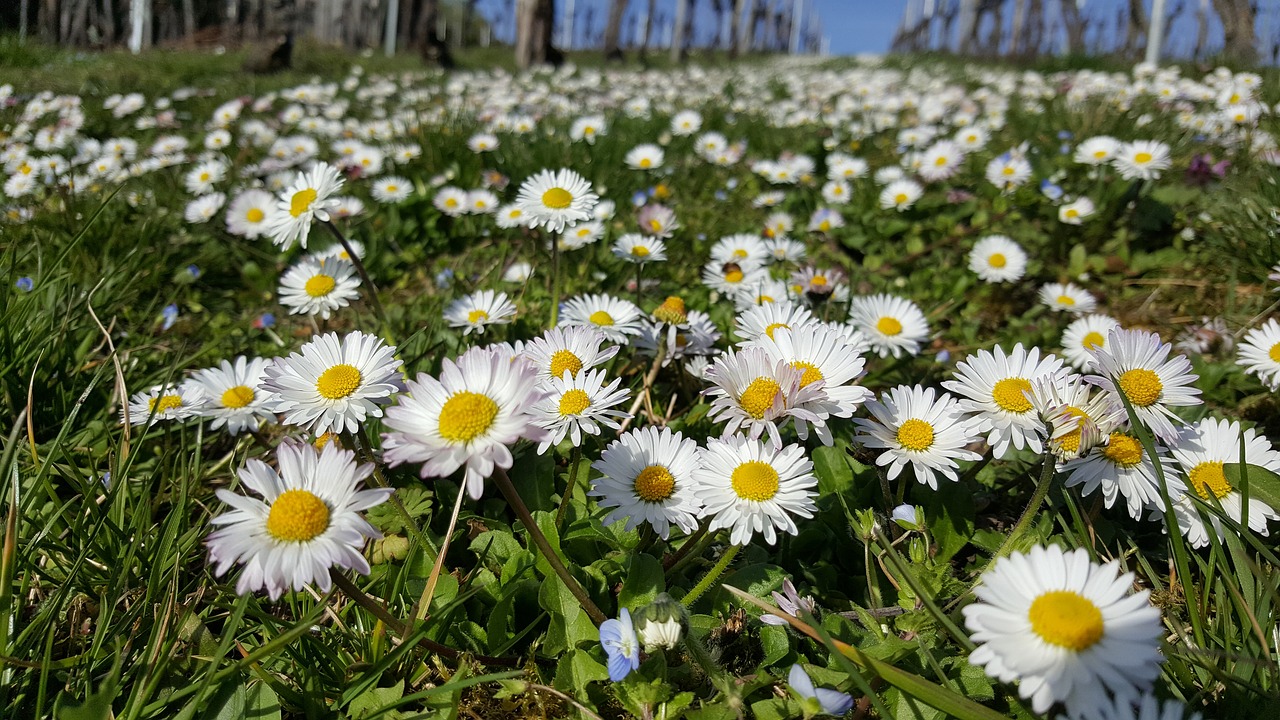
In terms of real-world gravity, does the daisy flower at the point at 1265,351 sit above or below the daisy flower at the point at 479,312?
above

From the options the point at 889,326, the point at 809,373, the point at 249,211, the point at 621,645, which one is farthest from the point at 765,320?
the point at 249,211

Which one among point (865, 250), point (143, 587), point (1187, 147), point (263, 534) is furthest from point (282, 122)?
point (1187, 147)

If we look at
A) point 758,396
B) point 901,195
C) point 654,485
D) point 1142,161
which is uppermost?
point 1142,161

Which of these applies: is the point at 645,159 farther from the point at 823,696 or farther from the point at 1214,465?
the point at 823,696

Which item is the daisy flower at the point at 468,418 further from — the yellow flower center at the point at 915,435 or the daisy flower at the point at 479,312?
the daisy flower at the point at 479,312

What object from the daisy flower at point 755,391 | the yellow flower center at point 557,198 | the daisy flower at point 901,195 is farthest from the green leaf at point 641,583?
the daisy flower at point 901,195

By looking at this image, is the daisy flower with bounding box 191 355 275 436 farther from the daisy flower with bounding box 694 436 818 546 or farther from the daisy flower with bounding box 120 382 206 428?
the daisy flower with bounding box 694 436 818 546

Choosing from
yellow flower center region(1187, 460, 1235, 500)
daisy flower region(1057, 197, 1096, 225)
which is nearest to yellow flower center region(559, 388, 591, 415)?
yellow flower center region(1187, 460, 1235, 500)
